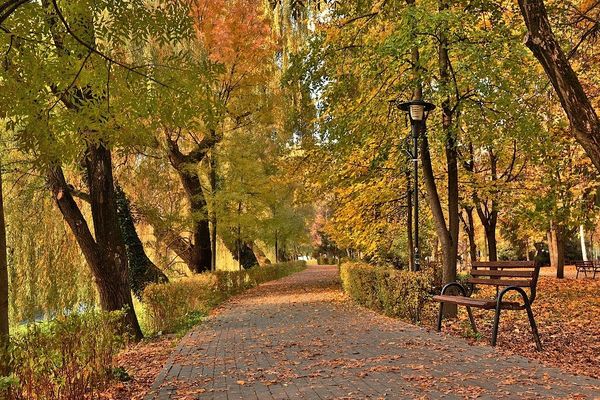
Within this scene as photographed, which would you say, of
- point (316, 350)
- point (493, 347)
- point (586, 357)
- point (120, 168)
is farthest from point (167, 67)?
point (120, 168)

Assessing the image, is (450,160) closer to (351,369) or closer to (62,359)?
(351,369)

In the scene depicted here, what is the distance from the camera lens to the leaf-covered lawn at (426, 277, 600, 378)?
19.6 ft

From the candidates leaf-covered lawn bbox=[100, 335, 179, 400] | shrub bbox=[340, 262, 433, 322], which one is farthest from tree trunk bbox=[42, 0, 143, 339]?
shrub bbox=[340, 262, 433, 322]

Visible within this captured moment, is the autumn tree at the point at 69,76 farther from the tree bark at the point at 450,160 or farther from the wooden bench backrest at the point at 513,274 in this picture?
the tree bark at the point at 450,160

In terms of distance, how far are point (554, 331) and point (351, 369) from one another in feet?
14.0

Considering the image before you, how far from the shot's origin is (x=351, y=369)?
565 centimetres

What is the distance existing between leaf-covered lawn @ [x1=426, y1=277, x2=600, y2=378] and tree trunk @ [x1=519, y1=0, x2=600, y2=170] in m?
2.27

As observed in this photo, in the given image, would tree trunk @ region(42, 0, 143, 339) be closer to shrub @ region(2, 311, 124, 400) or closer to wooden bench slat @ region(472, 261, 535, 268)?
shrub @ region(2, 311, 124, 400)

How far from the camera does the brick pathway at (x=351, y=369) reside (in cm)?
462

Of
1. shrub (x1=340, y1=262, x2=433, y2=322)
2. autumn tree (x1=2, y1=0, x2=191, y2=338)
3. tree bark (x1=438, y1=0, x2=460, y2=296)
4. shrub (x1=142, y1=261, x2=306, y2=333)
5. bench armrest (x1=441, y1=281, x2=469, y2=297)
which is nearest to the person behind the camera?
autumn tree (x1=2, y1=0, x2=191, y2=338)

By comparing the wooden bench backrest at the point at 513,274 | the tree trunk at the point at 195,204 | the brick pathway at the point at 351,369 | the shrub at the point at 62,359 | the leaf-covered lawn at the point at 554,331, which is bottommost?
the leaf-covered lawn at the point at 554,331

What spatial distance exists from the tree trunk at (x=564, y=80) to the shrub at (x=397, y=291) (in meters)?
4.37

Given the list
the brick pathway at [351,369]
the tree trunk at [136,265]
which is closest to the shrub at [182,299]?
the tree trunk at [136,265]

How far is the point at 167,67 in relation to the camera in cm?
610
